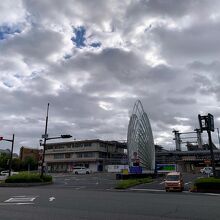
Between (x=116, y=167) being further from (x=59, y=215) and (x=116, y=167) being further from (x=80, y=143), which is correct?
(x=59, y=215)

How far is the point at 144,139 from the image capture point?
69438 mm

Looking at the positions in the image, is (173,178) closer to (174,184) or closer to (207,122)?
(174,184)

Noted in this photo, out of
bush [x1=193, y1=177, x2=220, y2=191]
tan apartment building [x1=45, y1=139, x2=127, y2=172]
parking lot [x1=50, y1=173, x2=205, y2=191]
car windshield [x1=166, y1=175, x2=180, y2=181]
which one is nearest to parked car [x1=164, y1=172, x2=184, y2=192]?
car windshield [x1=166, y1=175, x2=180, y2=181]

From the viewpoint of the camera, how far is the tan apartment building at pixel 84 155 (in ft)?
319

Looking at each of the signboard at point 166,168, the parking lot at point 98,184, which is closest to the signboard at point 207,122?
the parking lot at point 98,184

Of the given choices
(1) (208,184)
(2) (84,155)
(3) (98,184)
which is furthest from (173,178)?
(2) (84,155)

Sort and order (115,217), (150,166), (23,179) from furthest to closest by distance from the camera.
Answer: (150,166)
(23,179)
(115,217)

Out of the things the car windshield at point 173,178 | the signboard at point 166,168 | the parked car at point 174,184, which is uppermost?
the signboard at point 166,168

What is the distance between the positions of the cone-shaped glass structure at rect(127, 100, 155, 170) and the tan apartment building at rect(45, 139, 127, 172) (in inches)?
1011

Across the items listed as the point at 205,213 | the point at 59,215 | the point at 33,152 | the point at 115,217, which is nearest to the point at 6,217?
the point at 59,215

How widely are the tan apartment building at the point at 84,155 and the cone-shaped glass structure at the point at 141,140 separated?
25673 millimetres

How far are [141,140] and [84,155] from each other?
3506cm

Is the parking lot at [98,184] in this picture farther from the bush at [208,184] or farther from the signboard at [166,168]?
the signboard at [166,168]

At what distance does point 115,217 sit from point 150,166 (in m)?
59.2
